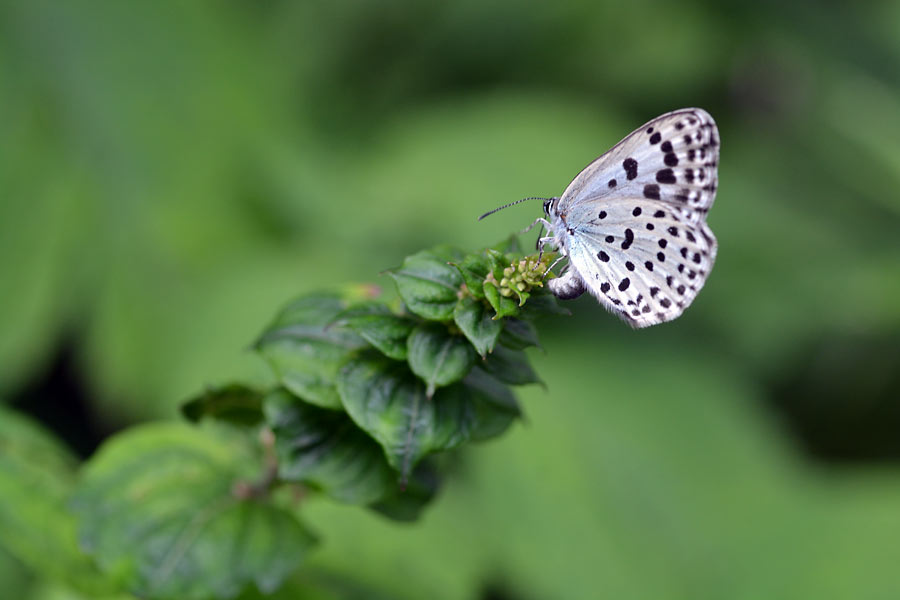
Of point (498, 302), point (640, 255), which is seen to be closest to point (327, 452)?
point (498, 302)

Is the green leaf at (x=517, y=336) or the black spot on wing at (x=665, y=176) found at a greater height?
the black spot on wing at (x=665, y=176)

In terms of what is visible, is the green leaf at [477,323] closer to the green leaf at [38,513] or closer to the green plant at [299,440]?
the green plant at [299,440]

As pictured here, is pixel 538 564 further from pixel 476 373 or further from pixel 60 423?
pixel 60 423

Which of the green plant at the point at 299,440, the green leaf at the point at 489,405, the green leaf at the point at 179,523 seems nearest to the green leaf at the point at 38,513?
the green plant at the point at 299,440

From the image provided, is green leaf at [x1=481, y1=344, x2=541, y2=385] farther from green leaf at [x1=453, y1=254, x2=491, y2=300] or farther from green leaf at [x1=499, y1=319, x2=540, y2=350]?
green leaf at [x1=453, y1=254, x2=491, y2=300]

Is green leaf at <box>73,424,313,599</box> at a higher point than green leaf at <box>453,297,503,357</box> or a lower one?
lower

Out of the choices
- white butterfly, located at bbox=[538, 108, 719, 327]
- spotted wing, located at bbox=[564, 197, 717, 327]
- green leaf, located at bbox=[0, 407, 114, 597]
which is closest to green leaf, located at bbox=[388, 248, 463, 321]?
white butterfly, located at bbox=[538, 108, 719, 327]
